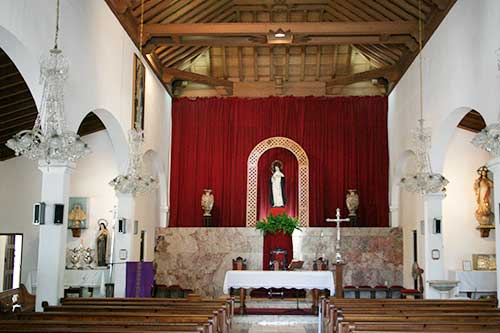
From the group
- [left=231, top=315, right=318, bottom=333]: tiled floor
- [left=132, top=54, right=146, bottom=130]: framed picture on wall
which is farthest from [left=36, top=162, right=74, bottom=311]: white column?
[left=132, top=54, right=146, bottom=130]: framed picture on wall

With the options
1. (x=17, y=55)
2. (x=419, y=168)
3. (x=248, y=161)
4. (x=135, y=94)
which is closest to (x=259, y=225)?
(x=248, y=161)

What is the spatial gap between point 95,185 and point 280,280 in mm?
5634

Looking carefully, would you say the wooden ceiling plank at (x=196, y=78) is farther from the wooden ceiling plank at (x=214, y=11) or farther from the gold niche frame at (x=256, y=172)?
the gold niche frame at (x=256, y=172)

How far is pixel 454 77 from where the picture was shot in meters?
11.2

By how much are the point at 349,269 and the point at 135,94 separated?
7.14 m

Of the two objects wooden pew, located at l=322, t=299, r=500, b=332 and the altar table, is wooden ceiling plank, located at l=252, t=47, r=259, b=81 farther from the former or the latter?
wooden pew, located at l=322, t=299, r=500, b=332

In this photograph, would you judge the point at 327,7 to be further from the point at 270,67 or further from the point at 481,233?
the point at 481,233

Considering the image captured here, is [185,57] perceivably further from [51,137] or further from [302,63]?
[51,137]

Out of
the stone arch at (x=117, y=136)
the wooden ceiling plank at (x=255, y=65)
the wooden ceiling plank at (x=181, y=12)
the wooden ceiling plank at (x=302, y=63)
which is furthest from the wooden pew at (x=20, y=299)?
the wooden ceiling plank at (x=302, y=63)

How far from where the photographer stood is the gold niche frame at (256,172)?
17453mm

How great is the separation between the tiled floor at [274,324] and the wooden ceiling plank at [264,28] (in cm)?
622

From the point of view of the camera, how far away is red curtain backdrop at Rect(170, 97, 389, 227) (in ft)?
57.4

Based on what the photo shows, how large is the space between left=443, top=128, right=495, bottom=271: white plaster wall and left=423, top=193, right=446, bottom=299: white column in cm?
207

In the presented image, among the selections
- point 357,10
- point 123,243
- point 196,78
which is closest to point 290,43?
point 357,10
